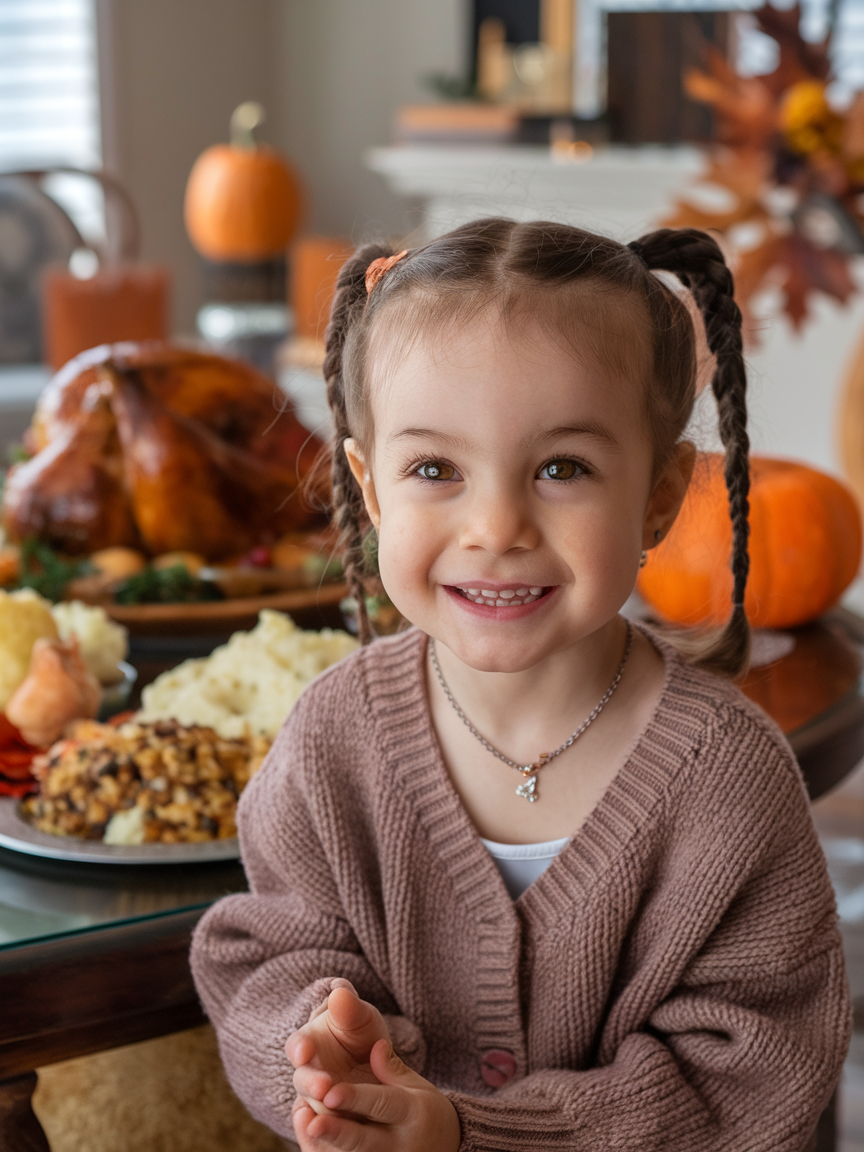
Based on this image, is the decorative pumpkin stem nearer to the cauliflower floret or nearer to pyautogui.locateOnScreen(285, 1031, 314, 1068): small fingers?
the cauliflower floret

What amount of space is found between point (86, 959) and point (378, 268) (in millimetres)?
478

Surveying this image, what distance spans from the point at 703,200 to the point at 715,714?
111 inches

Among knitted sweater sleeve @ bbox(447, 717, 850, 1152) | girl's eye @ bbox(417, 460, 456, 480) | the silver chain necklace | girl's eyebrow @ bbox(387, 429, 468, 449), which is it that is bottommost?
knitted sweater sleeve @ bbox(447, 717, 850, 1152)

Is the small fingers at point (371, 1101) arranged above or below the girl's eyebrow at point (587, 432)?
below

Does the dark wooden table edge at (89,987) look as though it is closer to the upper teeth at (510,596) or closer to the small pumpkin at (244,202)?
the upper teeth at (510,596)

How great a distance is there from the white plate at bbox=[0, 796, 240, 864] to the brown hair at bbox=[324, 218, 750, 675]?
0.25 meters

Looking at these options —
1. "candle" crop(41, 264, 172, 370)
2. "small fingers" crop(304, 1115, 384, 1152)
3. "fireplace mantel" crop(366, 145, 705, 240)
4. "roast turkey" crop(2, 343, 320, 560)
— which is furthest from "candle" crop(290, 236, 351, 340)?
"small fingers" crop(304, 1115, 384, 1152)

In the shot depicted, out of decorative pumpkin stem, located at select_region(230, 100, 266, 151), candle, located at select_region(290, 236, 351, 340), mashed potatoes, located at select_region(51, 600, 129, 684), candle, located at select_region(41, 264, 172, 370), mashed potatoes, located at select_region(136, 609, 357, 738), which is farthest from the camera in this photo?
decorative pumpkin stem, located at select_region(230, 100, 266, 151)

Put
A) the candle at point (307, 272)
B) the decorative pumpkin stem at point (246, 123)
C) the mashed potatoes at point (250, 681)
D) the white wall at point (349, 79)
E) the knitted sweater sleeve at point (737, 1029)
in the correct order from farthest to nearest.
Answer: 1. the white wall at point (349, 79)
2. the decorative pumpkin stem at point (246, 123)
3. the candle at point (307, 272)
4. the mashed potatoes at point (250, 681)
5. the knitted sweater sleeve at point (737, 1029)

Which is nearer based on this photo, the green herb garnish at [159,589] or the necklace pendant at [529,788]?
the necklace pendant at [529,788]

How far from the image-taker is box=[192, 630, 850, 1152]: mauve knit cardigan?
0.80 metres

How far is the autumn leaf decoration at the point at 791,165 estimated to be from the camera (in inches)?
92.2

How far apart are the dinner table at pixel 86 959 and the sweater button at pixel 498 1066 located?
21 centimetres

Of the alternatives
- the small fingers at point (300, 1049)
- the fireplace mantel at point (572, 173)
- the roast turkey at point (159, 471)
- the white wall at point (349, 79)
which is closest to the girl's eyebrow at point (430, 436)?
the small fingers at point (300, 1049)
